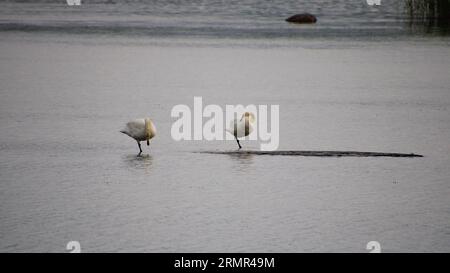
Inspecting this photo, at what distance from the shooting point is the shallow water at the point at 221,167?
25.1 ft

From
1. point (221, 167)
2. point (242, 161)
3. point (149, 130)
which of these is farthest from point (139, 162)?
point (242, 161)

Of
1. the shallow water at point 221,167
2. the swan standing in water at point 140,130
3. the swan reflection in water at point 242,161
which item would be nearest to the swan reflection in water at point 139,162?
the shallow water at point 221,167

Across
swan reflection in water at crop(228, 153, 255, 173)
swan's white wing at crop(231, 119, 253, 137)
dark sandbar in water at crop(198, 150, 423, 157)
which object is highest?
swan's white wing at crop(231, 119, 253, 137)

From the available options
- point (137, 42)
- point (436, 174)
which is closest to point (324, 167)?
point (436, 174)

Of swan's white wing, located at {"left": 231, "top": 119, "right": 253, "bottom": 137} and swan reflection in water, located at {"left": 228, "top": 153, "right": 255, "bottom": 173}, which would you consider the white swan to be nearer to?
swan's white wing, located at {"left": 231, "top": 119, "right": 253, "bottom": 137}

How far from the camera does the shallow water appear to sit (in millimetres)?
7645

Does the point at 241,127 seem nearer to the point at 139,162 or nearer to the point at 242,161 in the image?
the point at 242,161

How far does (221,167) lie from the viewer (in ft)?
33.3

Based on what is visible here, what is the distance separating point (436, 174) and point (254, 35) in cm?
2519

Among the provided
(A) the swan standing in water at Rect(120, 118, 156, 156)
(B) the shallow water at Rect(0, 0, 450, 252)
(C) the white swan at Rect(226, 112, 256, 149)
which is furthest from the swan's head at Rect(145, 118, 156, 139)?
(C) the white swan at Rect(226, 112, 256, 149)

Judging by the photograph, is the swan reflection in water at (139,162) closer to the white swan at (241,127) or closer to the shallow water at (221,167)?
the shallow water at (221,167)
